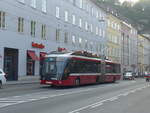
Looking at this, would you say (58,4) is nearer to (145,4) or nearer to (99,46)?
(99,46)

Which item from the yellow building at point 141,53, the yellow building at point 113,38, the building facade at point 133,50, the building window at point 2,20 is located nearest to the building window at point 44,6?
the building window at point 2,20

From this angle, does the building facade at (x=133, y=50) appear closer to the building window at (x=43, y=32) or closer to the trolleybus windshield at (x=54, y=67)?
the building window at (x=43, y=32)

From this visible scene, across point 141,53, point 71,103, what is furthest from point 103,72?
point 141,53

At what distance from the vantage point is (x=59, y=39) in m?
52.0

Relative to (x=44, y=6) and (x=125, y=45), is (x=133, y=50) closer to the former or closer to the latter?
(x=125, y=45)

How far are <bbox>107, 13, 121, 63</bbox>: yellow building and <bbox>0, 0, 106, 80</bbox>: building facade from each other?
16531 mm

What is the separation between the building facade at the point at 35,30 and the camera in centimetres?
3912

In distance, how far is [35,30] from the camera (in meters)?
44.8

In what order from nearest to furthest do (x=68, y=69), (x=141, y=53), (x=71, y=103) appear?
(x=71, y=103), (x=68, y=69), (x=141, y=53)

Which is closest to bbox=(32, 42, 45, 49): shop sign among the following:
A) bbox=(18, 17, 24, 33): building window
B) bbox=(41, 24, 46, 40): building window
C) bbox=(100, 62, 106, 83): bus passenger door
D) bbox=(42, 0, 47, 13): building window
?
bbox=(41, 24, 46, 40): building window

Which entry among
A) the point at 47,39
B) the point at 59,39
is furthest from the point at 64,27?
the point at 47,39

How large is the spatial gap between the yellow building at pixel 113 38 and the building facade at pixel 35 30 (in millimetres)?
16531

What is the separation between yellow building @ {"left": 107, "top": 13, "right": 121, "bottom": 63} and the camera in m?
79.6

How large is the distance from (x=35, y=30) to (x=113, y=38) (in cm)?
4130
